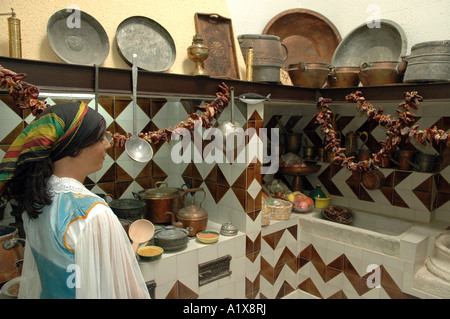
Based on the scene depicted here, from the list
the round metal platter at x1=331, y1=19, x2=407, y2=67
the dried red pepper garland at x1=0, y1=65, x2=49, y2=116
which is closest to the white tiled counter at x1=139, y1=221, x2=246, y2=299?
the dried red pepper garland at x1=0, y1=65, x2=49, y2=116

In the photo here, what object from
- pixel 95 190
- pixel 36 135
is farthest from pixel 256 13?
pixel 36 135

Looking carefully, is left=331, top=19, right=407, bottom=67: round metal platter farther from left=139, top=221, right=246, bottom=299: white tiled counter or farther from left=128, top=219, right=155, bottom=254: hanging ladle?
left=128, top=219, right=155, bottom=254: hanging ladle

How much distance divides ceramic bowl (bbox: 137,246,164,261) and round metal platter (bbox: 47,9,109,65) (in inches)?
41.6

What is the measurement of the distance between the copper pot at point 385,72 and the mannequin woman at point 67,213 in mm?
1896

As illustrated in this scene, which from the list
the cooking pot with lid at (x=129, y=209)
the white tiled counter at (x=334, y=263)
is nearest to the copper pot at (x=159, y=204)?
the cooking pot with lid at (x=129, y=209)

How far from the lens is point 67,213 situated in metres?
1.09

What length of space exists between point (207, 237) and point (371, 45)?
2041 mm

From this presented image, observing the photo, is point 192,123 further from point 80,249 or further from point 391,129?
point 391,129

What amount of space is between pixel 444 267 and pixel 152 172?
2.16m

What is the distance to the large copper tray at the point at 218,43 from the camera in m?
2.41

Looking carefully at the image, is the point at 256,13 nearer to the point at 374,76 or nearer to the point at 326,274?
the point at 374,76

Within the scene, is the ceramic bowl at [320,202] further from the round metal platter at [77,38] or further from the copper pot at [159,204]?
the round metal platter at [77,38]

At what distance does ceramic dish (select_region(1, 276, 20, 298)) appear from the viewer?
1.63m

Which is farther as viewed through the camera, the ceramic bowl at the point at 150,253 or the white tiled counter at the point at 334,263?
the white tiled counter at the point at 334,263
